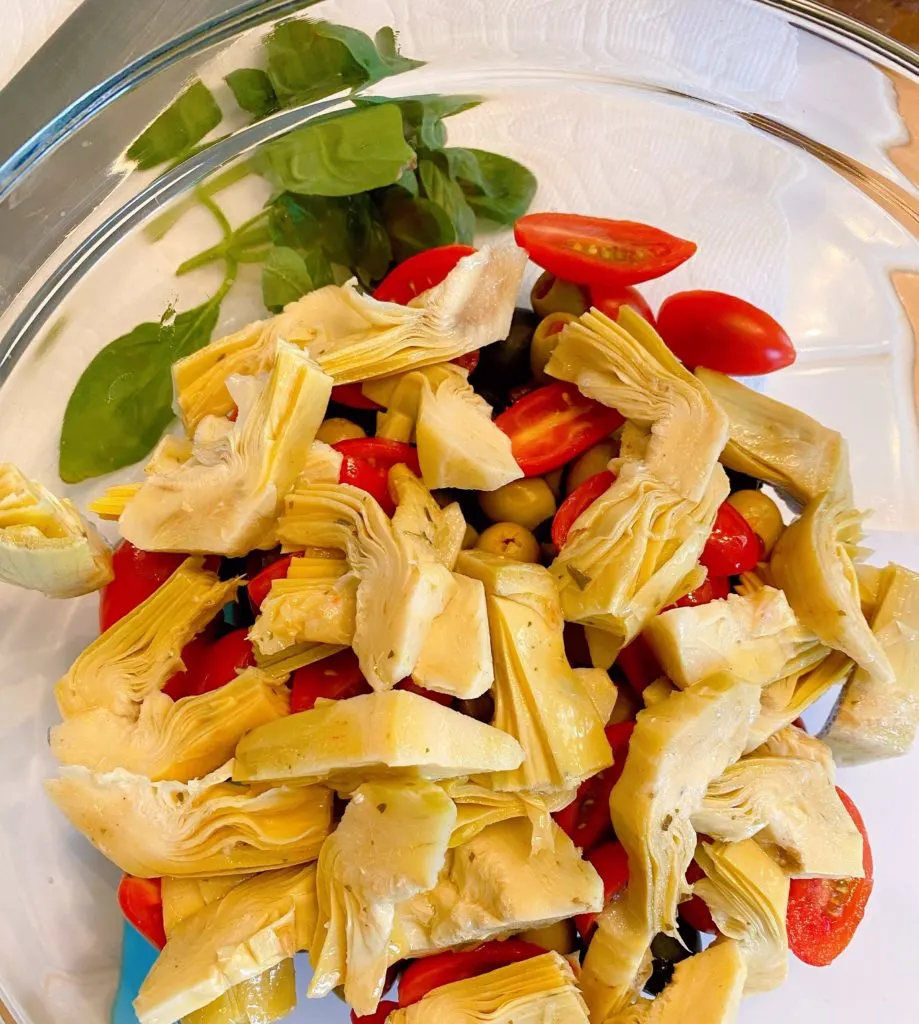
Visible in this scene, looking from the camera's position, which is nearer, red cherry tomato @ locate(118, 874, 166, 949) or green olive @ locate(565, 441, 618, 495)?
red cherry tomato @ locate(118, 874, 166, 949)

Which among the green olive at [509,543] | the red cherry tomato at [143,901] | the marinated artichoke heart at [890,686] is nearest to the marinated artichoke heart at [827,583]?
the marinated artichoke heart at [890,686]

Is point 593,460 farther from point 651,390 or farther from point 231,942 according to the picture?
point 231,942

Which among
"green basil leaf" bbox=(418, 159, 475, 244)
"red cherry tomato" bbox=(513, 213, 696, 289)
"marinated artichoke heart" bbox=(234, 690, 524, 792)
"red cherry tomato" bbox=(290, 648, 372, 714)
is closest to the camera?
"marinated artichoke heart" bbox=(234, 690, 524, 792)

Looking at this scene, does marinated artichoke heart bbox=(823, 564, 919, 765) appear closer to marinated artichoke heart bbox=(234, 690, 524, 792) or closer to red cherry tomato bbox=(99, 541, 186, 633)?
marinated artichoke heart bbox=(234, 690, 524, 792)

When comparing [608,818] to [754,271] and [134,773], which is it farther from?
[754,271]

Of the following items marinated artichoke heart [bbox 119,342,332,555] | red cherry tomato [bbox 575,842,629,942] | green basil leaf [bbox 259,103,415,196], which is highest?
green basil leaf [bbox 259,103,415,196]

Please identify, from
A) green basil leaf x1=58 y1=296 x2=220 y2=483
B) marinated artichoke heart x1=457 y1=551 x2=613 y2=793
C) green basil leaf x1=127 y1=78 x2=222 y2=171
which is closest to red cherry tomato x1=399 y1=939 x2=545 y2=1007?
marinated artichoke heart x1=457 y1=551 x2=613 y2=793
